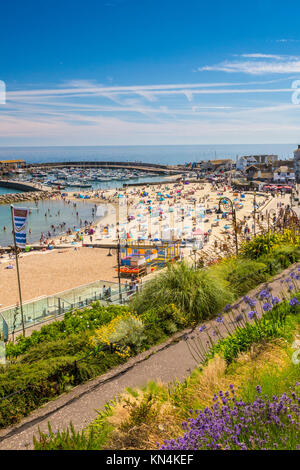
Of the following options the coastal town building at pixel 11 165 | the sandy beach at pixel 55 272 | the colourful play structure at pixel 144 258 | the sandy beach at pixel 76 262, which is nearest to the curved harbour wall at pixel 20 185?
the coastal town building at pixel 11 165

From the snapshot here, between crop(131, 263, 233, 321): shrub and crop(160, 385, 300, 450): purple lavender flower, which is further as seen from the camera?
crop(131, 263, 233, 321): shrub

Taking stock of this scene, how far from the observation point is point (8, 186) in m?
101

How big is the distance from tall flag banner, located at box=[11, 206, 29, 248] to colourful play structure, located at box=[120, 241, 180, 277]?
41.5ft

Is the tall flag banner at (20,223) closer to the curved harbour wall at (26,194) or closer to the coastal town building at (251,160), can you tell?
the curved harbour wall at (26,194)

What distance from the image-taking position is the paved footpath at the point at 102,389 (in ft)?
13.7

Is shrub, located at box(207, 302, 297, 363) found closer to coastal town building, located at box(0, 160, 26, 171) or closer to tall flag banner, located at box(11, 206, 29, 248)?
tall flag banner, located at box(11, 206, 29, 248)

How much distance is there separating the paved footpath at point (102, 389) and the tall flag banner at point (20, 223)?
695 cm

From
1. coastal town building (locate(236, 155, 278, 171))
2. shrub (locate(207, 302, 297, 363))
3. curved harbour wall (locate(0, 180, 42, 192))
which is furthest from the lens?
coastal town building (locate(236, 155, 278, 171))

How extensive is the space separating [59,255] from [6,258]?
15.4 feet

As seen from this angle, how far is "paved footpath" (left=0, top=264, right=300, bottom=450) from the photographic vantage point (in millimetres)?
4188

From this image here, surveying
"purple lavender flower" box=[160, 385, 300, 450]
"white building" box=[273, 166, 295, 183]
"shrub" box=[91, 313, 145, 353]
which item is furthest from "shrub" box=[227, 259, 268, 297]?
"white building" box=[273, 166, 295, 183]

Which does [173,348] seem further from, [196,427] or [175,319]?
[196,427]

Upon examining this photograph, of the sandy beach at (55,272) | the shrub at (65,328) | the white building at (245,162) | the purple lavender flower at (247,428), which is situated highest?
the white building at (245,162)
